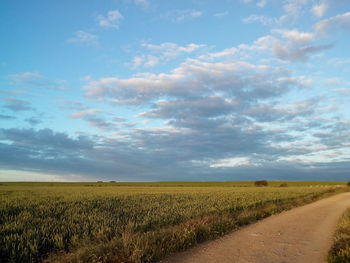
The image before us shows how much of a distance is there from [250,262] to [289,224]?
23.9ft

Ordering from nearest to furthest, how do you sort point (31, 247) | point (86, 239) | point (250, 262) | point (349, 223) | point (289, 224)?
point (250, 262), point (31, 247), point (86, 239), point (349, 223), point (289, 224)

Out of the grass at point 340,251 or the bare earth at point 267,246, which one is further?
the bare earth at point 267,246

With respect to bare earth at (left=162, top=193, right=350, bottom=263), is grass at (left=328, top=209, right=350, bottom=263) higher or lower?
higher

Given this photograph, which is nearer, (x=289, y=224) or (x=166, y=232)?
(x=166, y=232)

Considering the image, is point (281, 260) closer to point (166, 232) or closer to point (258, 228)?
point (166, 232)

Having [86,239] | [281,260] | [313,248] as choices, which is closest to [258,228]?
[313,248]

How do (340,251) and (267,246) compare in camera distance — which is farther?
(267,246)

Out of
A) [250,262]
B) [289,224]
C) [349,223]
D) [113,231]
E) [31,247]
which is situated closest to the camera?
[250,262]

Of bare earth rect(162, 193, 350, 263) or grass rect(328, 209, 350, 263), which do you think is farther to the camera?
bare earth rect(162, 193, 350, 263)

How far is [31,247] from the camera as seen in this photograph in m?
8.35

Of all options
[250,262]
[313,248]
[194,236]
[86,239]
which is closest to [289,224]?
[313,248]

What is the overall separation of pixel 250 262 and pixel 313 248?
120 inches

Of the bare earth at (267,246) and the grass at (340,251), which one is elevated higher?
the grass at (340,251)

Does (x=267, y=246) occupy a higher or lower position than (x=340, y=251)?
lower
